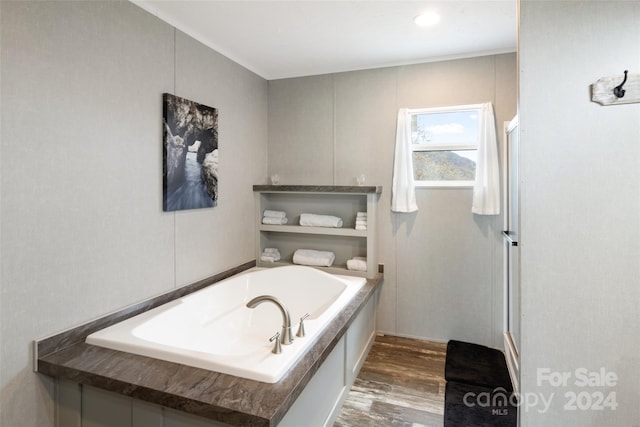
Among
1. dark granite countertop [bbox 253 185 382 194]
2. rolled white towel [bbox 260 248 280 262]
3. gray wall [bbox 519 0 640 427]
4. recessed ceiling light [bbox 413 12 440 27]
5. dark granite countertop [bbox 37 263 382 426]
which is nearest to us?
dark granite countertop [bbox 37 263 382 426]

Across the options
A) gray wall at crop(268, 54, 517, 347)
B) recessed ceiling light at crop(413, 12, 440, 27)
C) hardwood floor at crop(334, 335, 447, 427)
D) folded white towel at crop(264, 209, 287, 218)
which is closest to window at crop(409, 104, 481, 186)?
gray wall at crop(268, 54, 517, 347)

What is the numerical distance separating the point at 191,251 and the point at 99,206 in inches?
31.7

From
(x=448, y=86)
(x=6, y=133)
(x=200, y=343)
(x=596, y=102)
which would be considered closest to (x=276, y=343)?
(x=200, y=343)

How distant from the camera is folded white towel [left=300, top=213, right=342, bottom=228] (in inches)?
130

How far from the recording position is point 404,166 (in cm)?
314

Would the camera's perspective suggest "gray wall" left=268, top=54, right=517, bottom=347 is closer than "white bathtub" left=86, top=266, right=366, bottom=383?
No

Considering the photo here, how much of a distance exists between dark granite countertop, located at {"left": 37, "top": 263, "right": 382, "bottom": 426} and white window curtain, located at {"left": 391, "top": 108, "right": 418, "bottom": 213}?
5.40ft

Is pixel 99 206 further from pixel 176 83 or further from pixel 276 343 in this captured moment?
pixel 276 343

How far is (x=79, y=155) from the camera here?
71.4 inches

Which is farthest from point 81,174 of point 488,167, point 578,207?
point 488,167

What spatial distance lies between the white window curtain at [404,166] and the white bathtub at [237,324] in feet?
2.65

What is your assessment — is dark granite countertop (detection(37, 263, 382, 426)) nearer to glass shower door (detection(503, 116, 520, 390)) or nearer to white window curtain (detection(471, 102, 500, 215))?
glass shower door (detection(503, 116, 520, 390))

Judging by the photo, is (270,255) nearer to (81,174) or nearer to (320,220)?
(320,220)

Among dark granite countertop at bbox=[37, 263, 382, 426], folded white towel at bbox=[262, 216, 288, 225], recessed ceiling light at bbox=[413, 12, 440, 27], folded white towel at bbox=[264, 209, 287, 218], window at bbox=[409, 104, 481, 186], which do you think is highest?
recessed ceiling light at bbox=[413, 12, 440, 27]
